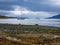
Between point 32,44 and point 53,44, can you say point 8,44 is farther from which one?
point 53,44

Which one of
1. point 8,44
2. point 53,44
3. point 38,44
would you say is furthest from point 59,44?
point 8,44

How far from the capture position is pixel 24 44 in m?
27.7

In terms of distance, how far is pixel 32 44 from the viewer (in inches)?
1086

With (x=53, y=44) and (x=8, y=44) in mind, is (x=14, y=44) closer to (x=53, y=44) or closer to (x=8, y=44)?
(x=8, y=44)

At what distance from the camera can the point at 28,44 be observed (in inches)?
1089

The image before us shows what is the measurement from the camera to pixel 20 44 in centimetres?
2752

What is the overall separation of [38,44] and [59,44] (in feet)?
9.77

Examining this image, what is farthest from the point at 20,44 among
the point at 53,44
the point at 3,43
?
the point at 53,44

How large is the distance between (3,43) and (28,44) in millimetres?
3395

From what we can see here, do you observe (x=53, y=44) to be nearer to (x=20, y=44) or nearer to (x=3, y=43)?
(x=20, y=44)

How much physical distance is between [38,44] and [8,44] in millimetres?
4051

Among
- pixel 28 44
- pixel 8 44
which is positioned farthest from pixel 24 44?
pixel 8 44

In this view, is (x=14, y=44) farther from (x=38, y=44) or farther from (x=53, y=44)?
(x=53, y=44)

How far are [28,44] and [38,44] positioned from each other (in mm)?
1372
